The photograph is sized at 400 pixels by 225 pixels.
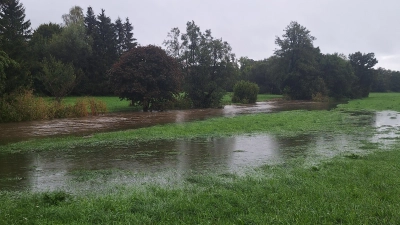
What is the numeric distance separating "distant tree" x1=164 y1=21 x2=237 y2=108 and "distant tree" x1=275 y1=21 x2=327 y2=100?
24.6 m

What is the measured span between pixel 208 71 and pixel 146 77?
1126 centimetres

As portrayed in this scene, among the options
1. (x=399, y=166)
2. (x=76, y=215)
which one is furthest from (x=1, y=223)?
(x=399, y=166)

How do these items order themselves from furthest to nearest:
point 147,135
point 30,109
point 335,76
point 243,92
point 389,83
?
point 389,83 → point 335,76 → point 243,92 → point 30,109 → point 147,135

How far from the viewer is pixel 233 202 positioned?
17.9 ft

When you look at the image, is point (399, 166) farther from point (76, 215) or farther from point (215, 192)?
point (76, 215)

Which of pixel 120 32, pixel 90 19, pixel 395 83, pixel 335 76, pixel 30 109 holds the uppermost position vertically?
pixel 90 19

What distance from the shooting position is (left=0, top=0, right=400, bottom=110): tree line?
98.6 ft

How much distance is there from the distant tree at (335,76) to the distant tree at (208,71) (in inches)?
1232

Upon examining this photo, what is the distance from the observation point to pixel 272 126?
18.0 metres

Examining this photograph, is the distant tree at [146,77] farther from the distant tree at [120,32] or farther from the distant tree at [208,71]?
the distant tree at [120,32]

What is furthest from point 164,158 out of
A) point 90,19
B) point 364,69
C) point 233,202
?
point 364,69

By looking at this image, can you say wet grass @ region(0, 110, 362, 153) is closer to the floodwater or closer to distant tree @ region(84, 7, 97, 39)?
the floodwater

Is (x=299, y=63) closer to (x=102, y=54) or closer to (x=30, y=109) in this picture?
(x=102, y=54)

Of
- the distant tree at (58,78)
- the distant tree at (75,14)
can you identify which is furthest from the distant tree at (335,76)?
the distant tree at (75,14)
